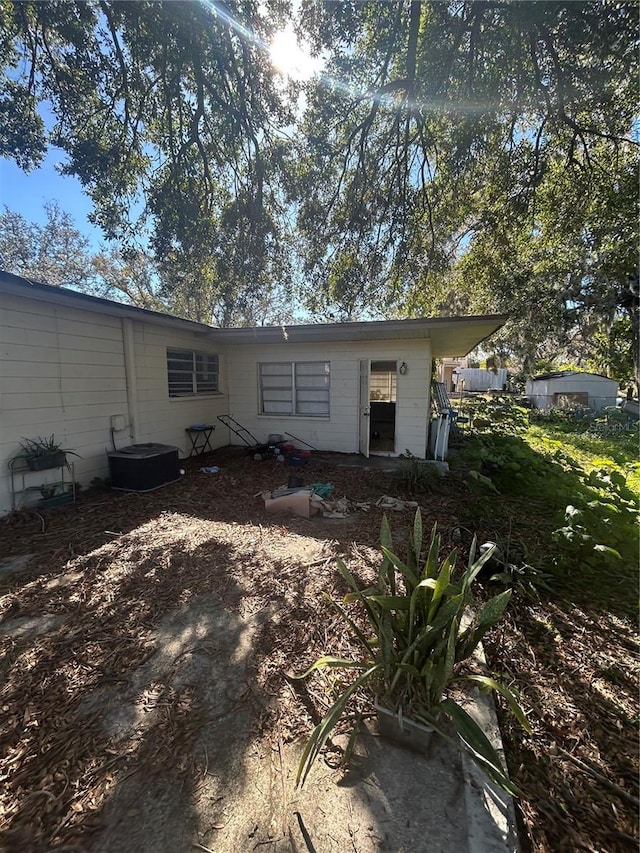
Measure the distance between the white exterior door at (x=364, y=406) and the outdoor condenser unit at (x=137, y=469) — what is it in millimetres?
3890

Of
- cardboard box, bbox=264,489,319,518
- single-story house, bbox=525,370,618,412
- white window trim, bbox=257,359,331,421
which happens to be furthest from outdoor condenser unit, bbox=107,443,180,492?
single-story house, bbox=525,370,618,412

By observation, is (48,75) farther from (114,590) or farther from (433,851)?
(433,851)

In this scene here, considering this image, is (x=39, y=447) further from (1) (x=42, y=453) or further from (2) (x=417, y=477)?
(2) (x=417, y=477)

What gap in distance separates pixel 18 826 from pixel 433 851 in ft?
4.89

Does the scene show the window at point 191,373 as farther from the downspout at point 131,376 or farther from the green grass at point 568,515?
the green grass at point 568,515

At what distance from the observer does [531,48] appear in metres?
4.10

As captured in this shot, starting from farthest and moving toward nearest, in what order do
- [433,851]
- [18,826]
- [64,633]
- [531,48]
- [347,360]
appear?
[347,360] → [531,48] → [64,633] → [18,826] → [433,851]

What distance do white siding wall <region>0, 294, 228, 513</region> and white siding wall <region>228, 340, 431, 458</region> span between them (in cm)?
183

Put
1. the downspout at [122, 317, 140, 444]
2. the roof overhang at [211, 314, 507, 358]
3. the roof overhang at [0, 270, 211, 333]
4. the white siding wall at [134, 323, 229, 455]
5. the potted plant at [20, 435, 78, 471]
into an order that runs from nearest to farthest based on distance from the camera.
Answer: the roof overhang at [0, 270, 211, 333]
the potted plant at [20, 435, 78, 471]
the roof overhang at [211, 314, 507, 358]
the downspout at [122, 317, 140, 444]
the white siding wall at [134, 323, 229, 455]

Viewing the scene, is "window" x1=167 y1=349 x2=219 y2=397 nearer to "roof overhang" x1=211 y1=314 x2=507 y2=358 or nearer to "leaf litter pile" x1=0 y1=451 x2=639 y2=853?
"roof overhang" x1=211 y1=314 x2=507 y2=358

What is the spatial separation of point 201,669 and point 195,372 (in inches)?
257

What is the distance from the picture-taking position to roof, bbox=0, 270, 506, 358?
4223 millimetres

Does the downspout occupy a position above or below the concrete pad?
above

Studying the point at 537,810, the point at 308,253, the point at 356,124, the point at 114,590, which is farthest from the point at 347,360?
the point at 537,810
